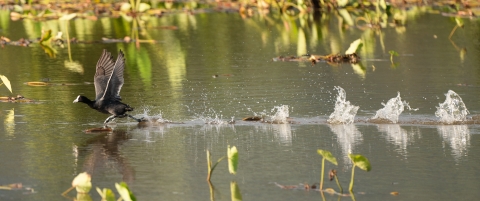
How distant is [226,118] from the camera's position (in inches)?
437

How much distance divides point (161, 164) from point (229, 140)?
1.29 metres

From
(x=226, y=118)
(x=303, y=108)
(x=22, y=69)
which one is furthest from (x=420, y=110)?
(x=22, y=69)

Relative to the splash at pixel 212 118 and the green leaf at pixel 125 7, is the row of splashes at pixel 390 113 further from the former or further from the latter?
the green leaf at pixel 125 7

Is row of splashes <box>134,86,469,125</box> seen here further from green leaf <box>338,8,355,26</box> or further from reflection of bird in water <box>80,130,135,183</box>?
green leaf <box>338,8,355,26</box>

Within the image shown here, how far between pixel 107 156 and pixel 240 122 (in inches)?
83.5

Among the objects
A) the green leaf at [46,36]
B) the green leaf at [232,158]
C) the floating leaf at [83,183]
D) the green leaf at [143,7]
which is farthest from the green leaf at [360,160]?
the green leaf at [143,7]

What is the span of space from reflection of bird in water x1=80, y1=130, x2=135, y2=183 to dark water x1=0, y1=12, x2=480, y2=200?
0.04 feet

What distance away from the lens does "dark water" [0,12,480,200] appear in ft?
27.0

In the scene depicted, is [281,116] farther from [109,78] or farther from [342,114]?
[109,78]

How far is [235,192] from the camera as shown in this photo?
7.80 m

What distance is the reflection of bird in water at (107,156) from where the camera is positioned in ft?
28.2

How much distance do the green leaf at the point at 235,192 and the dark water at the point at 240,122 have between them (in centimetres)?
7

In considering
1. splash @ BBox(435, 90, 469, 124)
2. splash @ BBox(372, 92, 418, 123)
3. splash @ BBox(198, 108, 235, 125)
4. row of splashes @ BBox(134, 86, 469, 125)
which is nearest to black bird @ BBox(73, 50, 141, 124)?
row of splashes @ BBox(134, 86, 469, 125)

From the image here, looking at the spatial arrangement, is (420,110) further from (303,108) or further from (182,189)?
(182,189)
